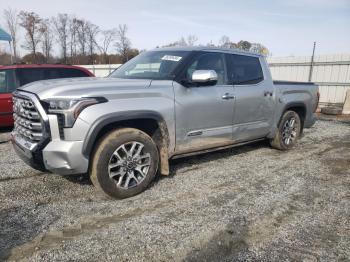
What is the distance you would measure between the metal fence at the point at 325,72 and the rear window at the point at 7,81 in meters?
12.6

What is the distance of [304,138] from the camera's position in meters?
7.61

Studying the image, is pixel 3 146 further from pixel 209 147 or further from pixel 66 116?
pixel 209 147

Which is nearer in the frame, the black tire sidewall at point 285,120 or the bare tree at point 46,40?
the black tire sidewall at point 285,120

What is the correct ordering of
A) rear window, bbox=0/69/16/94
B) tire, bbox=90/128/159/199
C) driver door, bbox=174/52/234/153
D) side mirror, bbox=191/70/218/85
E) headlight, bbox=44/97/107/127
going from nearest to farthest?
headlight, bbox=44/97/107/127, tire, bbox=90/128/159/199, side mirror, bbox=191/70/218/85, driver door, bbox=174/52/234/153, rear window, bbox=0/69/16/94

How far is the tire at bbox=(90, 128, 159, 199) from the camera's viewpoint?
141 inches

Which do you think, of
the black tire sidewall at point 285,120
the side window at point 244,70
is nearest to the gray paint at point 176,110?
the side window at point 244,70

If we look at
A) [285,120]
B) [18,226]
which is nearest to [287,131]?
[285,120]

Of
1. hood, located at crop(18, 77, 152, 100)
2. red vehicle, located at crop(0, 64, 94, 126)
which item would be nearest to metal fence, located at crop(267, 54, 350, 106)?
red vehicle, located at crop(0, 64, 94, 126)

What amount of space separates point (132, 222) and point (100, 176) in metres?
0.69

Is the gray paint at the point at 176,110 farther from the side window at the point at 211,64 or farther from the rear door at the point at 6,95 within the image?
the rear door at the point at 6,95

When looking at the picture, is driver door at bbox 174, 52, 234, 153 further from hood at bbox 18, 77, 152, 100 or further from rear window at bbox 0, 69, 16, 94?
rear window at bbox 0, 69, 16, 94

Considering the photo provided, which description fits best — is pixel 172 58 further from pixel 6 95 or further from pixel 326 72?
pixel 326 72

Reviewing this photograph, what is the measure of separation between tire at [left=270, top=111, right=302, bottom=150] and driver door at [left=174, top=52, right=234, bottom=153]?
1609mm

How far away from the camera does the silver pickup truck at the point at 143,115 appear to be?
3.37 m
